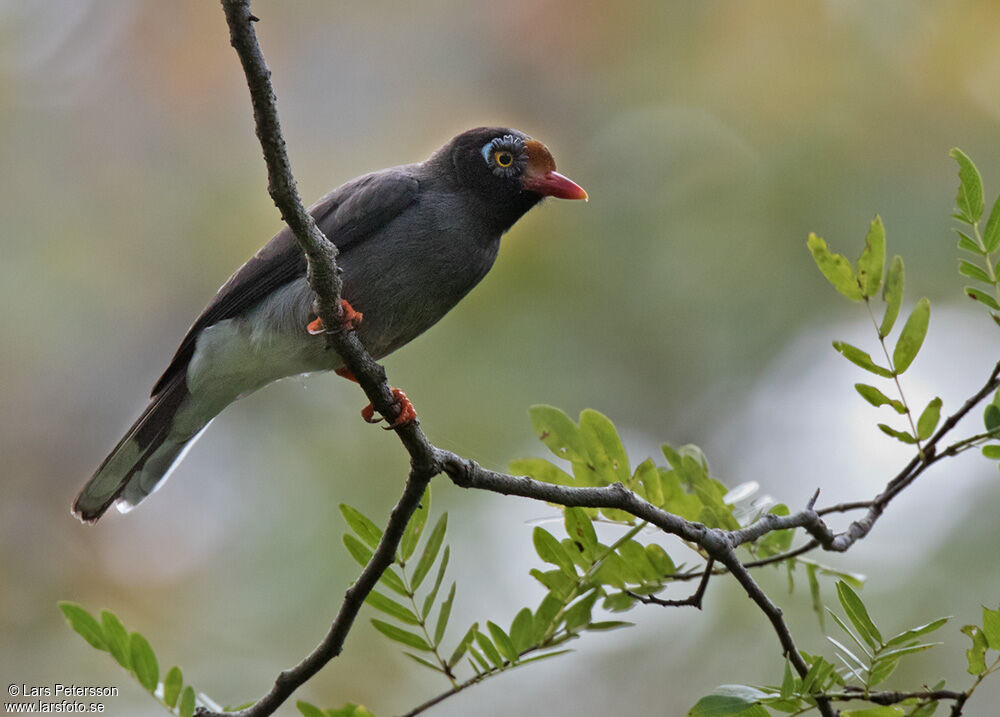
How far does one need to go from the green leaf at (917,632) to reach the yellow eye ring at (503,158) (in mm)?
3082

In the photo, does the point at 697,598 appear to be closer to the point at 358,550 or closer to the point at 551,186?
the point at 358,550

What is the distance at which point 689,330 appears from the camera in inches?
302

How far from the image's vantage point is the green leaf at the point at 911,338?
2576mm

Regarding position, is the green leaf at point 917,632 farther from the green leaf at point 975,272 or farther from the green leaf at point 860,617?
the green leaf at point 975,272

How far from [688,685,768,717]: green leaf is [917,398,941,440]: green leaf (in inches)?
31.9

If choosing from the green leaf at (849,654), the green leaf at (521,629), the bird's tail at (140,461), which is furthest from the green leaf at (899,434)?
the bird's tail at (140,461)

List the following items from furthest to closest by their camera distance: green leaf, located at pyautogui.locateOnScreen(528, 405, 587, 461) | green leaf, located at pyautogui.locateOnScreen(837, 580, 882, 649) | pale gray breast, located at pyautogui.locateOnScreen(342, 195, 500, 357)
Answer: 1. pale gray breast, located at pyautogui.locateOnScreen(342, 195, 500, 357)
2. green leaf, located at pyautogui.locateOnScreen(528, 405, 587, 461)
3. green leaf, located at pyautogui.locateOnScreen(837, 580, 882, 649)

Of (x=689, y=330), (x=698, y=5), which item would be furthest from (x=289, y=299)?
(x=698, y=5)

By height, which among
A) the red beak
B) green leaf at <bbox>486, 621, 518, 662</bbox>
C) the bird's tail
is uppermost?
the red beak

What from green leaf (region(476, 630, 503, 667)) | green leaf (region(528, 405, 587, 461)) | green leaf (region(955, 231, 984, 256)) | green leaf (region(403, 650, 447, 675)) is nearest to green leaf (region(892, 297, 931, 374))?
green leaf (region(955, 231, 984, 256))

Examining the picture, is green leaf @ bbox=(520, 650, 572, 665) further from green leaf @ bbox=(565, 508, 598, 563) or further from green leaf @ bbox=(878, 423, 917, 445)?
green leaf @ bbox=(878, 423, 917, 445)

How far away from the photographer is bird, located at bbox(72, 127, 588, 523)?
4285 millimetres

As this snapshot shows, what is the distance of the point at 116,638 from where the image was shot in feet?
8.48

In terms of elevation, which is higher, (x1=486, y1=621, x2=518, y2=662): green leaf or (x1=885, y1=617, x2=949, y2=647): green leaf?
(x1=486, y1=621, x2=518, y2=662): green leaf
